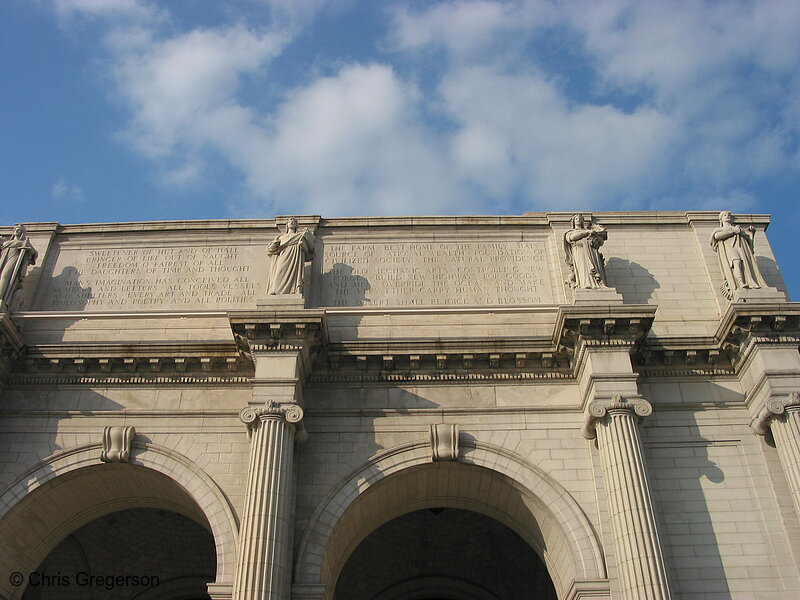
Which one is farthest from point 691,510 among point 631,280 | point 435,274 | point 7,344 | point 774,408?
point 7,344

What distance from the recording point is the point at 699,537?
18203mm

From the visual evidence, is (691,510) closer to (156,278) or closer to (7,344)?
(156,278)

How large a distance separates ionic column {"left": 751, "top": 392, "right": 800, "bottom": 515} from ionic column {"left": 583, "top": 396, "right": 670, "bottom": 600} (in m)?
2.91

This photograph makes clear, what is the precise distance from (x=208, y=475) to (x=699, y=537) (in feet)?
37.6

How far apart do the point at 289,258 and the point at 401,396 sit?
5.01m

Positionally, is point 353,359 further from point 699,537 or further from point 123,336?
point 699,537

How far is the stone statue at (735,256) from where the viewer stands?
2161cm

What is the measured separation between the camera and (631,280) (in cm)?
2331

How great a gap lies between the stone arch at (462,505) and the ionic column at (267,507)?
1010 millimetres

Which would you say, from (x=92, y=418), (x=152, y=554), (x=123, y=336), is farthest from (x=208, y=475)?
(x=152, y=554)

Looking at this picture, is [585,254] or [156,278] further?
[156,278]

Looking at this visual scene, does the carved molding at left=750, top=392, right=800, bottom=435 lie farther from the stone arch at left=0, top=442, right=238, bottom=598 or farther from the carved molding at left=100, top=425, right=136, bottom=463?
the carved molding at left=100, top=425, right=136, bottom=463

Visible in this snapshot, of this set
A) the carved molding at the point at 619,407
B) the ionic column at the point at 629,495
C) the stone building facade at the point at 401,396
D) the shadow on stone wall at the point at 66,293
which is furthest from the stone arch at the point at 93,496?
the carved molding at the point at 619,407

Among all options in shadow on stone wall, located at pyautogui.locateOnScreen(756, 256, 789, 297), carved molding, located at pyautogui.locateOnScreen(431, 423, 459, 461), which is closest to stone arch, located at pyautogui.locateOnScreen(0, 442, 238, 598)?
carved molding, located at pyautogui.locateOnScreen(431, 423, 459, 461)
